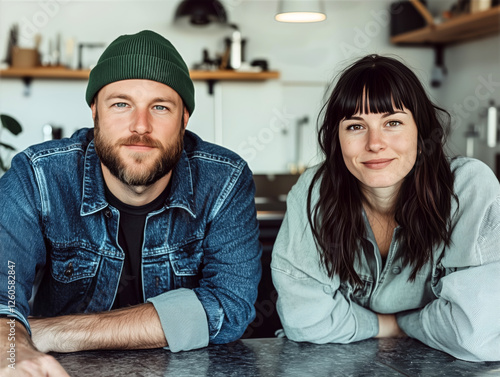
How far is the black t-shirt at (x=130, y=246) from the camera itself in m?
1.48

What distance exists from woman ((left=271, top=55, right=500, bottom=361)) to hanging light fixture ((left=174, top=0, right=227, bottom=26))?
262 centimetres

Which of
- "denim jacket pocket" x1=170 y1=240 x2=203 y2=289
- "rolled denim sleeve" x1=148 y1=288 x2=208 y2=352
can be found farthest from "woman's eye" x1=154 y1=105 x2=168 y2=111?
"rolled denim sleeve" x1=148 y1=288 x2=208 y2=352

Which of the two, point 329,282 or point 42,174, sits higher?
point 42,174

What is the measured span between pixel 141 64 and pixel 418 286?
0.84 meters

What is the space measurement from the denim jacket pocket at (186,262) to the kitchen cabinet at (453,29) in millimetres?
2768

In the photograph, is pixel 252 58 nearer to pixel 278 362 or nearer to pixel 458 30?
pixel 458 30

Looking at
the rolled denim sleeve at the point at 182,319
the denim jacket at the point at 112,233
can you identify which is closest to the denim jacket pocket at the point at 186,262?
the denim jacket at the point at 112,233

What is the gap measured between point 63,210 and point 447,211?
35.7 inches

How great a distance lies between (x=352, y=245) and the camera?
4.55ft

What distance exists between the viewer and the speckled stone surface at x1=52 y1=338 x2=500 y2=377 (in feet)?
3.51

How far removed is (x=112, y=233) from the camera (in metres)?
1.46

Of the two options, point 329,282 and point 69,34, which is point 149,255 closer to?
point 329,282

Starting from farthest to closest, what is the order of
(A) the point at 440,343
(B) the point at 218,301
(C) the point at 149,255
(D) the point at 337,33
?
(D) the point at 337,33, (C) the point at 149,255, (B) the point at 218,301, (A) the point at 440,343

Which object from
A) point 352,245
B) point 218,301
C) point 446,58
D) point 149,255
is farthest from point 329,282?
point 446,58
